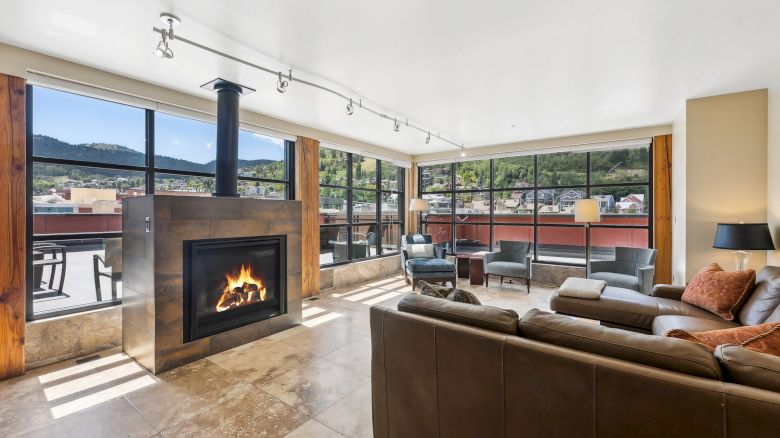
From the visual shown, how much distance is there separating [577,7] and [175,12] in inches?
101

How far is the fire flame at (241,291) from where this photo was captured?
3.23 m

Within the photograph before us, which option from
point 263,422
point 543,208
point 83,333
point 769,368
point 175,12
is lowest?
point 263,422

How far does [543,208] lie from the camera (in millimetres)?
6082

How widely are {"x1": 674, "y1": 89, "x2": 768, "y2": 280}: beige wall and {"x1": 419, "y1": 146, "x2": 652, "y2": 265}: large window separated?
1339 millimetres

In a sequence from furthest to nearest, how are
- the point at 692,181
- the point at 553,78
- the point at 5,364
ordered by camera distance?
the point at 692,181 < the point at 553,78 < the point at 5,364

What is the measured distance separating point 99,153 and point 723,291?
5583 millimetres

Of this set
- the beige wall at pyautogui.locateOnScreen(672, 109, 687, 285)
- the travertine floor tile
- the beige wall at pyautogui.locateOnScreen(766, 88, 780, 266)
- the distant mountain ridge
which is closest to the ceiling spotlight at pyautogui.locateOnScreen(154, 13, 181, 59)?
the distant mountain ridge

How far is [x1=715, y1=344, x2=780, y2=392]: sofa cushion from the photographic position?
1.06 meters

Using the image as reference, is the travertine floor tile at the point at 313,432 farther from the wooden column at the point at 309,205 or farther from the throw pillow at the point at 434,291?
the wooden column at the point at 309,205

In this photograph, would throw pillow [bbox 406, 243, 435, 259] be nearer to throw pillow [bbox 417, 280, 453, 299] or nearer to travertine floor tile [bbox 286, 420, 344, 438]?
throw pillow [bbox 417, 280, 453, 299]

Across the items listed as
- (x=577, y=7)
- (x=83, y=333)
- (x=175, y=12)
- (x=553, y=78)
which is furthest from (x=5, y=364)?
(x=553, y=78)

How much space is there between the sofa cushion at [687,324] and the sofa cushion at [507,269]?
2630 millimetres

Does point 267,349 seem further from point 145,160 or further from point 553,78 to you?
point 553,78

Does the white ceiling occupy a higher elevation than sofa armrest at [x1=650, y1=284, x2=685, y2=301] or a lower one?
higher
